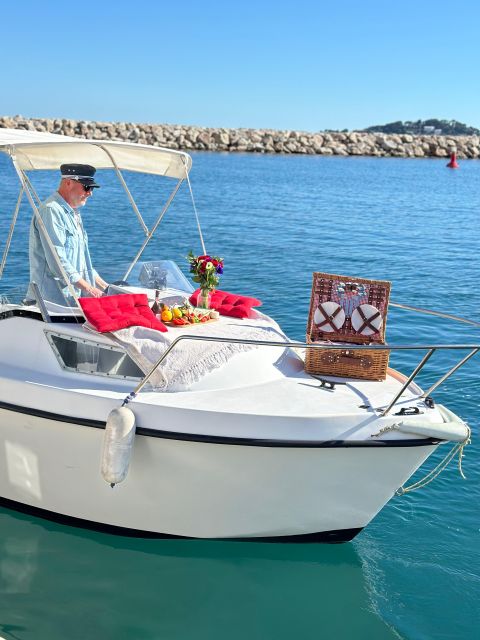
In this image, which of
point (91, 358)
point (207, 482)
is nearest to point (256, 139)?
point (91, 358)

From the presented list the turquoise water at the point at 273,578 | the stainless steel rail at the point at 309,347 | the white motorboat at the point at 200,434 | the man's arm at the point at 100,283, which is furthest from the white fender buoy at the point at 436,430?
the man's arm at the point at 100,283

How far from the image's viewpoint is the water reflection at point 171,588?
15.3 ft

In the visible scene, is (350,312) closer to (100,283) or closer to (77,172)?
(100,283)

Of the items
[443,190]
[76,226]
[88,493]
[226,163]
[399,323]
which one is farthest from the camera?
[226,163]

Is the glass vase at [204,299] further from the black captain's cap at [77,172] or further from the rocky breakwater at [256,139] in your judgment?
the rocky breakwater at [256,139]

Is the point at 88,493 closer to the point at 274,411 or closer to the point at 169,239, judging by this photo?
the point at 274,411

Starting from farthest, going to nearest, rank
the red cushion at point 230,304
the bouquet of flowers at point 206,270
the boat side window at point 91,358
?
the red cushion at point 230,304
the bouquet of flowers at point 206,270
the boat side window at point 91,358

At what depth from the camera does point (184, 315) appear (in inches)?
218

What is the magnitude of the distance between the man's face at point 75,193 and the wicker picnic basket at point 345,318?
5.67ft

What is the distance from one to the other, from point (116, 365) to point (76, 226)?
110cm

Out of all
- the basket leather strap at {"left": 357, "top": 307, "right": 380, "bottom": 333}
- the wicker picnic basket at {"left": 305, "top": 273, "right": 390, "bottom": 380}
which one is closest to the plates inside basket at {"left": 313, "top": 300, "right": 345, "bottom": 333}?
the wicker picnic basket at {"left": 305, "top": 273, "right": 390, "bottom": 380}

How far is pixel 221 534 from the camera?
5062mm

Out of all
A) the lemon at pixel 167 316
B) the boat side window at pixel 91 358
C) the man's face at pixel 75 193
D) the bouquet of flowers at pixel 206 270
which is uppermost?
the man's face at pixel 75 193

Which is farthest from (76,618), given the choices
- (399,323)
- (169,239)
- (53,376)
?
(169,239)
